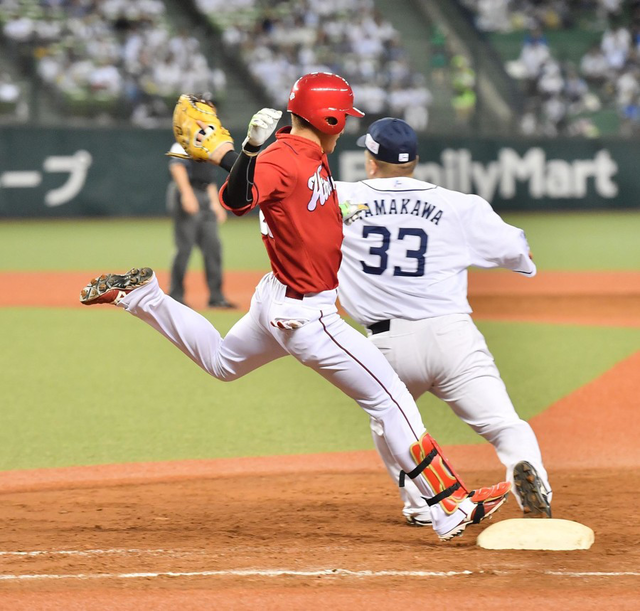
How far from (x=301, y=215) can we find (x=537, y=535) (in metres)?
1.68

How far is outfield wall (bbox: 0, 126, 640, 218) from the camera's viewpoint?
21.2 meters

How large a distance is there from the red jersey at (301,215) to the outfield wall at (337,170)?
17.4 metres

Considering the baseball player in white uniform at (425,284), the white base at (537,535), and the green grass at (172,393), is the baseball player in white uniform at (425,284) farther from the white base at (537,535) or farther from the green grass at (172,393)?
the green grass at (172,393)

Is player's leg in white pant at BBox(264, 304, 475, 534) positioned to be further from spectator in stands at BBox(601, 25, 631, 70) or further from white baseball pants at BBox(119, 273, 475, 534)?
spectator in stands at BBox(601, 25, 631, 70)

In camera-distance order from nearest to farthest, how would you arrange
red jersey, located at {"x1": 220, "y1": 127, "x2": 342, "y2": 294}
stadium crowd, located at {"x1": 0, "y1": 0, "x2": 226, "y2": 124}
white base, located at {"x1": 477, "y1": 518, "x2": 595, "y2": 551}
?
red jersey, located at {"x1": 220, "y1": 127, "x2": 342, "y2": 294}
white base, located at {"x1": 477, "y1": 518, "x2": 595, "y2": 551}
stadium crowd, located at {"x1": 0, "y1": 0, "x2": 226, "y2": 124}

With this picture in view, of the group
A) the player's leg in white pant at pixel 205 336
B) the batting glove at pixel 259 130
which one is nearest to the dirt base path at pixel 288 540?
the player's leg in white pant at pixel 205 336

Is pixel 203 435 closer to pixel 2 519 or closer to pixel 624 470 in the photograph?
pixel 2 519

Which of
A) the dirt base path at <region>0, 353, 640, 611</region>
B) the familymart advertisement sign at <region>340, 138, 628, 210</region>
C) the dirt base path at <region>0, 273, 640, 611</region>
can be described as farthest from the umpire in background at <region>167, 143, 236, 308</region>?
the familymart advertisement sign at <region>340, 138, 628, 210</region>

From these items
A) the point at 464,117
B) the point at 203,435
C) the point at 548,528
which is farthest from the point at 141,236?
the point at 548,528

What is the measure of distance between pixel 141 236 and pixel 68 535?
15.5 meters

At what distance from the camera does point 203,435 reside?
7109 mm

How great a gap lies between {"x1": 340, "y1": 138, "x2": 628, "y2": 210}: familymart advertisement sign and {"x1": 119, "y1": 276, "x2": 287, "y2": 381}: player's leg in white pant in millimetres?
17953

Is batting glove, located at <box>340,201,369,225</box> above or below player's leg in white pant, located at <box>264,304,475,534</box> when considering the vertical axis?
above

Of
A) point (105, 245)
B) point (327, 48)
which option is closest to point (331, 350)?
point (105, 245)
